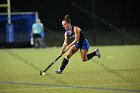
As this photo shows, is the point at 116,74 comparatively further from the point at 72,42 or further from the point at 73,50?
the point at 72,42

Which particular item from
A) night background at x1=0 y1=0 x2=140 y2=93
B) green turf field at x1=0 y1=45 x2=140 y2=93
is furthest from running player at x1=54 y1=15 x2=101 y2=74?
green turf field at x1=0 y1=45 x2=140 y2=93

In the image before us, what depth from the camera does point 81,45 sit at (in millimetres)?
14797

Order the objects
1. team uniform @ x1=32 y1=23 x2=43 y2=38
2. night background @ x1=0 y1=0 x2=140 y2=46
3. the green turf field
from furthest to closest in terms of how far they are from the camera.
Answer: night background @ x1=0 y1=0 x2=140 y2=46
team uniform @ x1=32 y1=23 x2=43 y2=38
the green turf field

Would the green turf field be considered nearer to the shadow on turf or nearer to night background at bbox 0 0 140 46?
the shadow on turf

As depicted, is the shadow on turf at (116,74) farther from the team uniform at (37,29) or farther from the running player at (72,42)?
the team uniform at (37,29)

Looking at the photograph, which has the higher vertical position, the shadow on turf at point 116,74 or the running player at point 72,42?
the running player at point 72,42

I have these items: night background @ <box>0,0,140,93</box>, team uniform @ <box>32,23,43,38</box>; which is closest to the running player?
night background @ <box>0,0,140,93</box>

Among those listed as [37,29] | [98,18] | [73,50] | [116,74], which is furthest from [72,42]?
[98,18]

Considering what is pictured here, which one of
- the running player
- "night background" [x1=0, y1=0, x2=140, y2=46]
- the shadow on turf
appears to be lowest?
"night background" [x1=0, y1=0, x2=140, y2=46]

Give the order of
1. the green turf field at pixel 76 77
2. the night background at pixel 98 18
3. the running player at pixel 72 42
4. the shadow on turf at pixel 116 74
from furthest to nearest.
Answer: the night background at pixel 98 18
the running player at pixel 72 42
the shadow on turf at pixel 116 74
the green turf field at pixel 76 77

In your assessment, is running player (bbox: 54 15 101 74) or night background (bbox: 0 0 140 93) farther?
running player (bbox: 54 15 101 74)

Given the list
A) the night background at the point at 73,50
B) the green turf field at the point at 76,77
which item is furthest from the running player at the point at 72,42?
the green turf field at the point at 76,77

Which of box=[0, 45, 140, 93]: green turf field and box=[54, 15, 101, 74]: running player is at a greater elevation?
box=[54, 15, 101, 74]: running player

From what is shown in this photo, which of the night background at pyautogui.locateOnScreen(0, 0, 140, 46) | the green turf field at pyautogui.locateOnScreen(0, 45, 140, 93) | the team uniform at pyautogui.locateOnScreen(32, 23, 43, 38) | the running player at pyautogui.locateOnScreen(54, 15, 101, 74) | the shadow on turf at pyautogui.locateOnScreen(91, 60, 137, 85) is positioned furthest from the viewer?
the night background at pyautogui.locateOnScreen(0, 0, 140, 46)
